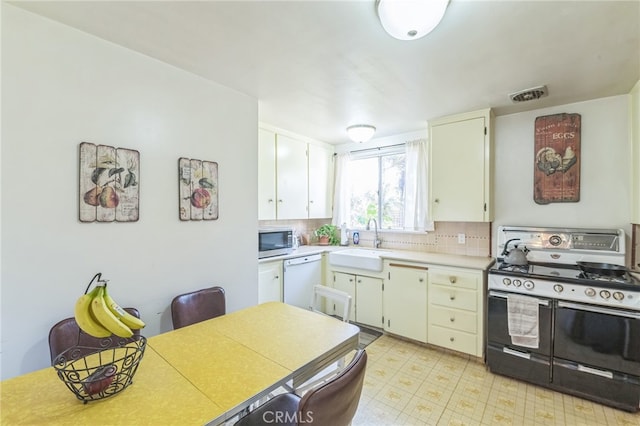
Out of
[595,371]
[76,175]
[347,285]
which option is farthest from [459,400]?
[76,175]

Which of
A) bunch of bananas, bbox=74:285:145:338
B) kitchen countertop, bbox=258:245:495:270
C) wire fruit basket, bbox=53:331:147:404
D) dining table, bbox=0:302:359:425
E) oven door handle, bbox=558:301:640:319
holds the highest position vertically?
bunch of bananas, bbox=74:285:145:338

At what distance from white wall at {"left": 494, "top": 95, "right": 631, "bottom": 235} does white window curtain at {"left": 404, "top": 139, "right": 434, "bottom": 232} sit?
75 cm

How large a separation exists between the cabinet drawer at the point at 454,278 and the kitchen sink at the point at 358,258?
1.90 ft

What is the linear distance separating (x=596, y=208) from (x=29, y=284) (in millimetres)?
4057

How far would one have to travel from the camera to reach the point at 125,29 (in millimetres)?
1535

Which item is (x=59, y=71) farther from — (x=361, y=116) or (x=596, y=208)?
(x=596, y=208)

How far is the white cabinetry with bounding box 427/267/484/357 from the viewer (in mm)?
2539

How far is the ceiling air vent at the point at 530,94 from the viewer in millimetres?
2222

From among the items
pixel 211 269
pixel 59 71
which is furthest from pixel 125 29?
pixel 211 269

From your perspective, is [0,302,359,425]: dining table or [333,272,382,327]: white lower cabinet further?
[333,272,382,327]: white lower cabinet

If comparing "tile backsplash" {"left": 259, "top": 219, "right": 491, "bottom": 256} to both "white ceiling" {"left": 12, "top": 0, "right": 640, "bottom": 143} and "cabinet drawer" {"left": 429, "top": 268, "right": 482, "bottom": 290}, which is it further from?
"white ceiling" {"left": 12, "top": 0, "right": 640, "bottom": 143}


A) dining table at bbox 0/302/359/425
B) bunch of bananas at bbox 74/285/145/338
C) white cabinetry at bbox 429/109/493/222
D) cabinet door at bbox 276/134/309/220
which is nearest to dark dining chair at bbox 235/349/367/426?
dining table at bbox 0/302/359/425

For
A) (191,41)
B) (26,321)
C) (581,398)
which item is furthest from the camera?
(581,398)

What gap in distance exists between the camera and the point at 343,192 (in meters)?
4.07
